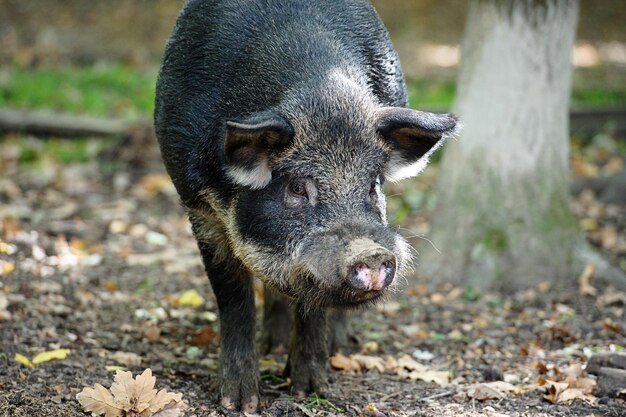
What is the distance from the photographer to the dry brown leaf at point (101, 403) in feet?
14.3

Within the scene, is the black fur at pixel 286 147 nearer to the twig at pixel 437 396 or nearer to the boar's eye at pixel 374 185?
the boar's eye at pixel 374 185

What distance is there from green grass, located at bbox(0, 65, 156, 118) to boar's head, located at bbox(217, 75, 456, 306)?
23.3ft

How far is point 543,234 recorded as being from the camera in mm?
7230

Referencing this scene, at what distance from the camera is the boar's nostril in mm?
4039

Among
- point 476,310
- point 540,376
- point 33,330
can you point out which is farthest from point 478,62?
point 33,330

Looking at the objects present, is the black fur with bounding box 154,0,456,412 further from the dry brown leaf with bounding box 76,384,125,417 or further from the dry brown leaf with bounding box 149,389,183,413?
the dry brown leaf with bounding box 76,384,125,417

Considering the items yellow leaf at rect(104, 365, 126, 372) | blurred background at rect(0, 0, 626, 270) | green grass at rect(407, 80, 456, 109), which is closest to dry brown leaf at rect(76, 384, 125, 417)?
yellow leaf at rect(104, 365, 126, 372)

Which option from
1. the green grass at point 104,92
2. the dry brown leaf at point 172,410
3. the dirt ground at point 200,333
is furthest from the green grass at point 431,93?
the dry brown leaf at point 172,410

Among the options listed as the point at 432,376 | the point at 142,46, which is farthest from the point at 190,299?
the point at 142,46

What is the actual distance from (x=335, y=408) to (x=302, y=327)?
0.54 m

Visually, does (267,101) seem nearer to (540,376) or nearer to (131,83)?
(540,376)

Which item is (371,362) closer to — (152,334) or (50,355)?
(152,334)

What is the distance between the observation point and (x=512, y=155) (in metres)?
7.16

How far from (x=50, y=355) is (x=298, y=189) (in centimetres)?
184
